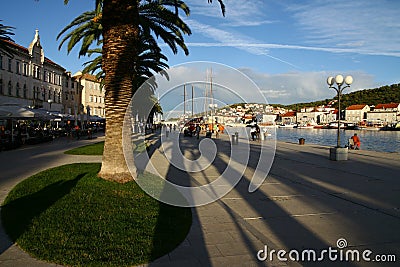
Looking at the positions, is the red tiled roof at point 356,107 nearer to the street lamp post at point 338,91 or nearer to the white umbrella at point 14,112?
the street lamp post at point 338,91

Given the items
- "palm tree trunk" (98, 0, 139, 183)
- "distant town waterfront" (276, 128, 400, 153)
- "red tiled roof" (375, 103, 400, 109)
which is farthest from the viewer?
"red tiled roof" (375, 103, 400, 109)

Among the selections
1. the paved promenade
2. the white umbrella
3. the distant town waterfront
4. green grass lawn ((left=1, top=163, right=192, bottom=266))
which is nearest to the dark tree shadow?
green grass lawn ((left=1, top=163, right=192, bottom=266))

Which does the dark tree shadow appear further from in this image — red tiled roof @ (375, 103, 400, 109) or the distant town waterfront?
red tiled roof @ (375, 103, 400, 109)

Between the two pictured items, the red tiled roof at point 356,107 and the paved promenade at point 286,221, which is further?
the red tiled roof at point 356,107

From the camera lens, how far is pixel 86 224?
566cm

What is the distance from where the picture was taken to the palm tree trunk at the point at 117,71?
8.47 m

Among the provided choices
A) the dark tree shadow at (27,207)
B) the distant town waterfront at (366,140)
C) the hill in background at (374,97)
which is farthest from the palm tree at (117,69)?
the hill in background at (374,97)

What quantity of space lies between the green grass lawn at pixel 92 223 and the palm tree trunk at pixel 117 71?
24.7 inches

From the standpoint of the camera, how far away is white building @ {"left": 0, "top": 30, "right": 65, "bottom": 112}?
130 ft

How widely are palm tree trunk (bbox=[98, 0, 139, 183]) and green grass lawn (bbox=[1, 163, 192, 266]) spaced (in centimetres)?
63

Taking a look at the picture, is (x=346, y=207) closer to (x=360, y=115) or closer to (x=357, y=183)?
(x=357, y=183)

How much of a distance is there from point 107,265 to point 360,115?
407ft

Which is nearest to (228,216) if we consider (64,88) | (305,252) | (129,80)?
(305,252)

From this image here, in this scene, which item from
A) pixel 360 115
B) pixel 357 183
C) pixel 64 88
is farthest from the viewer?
pixel 360 115
